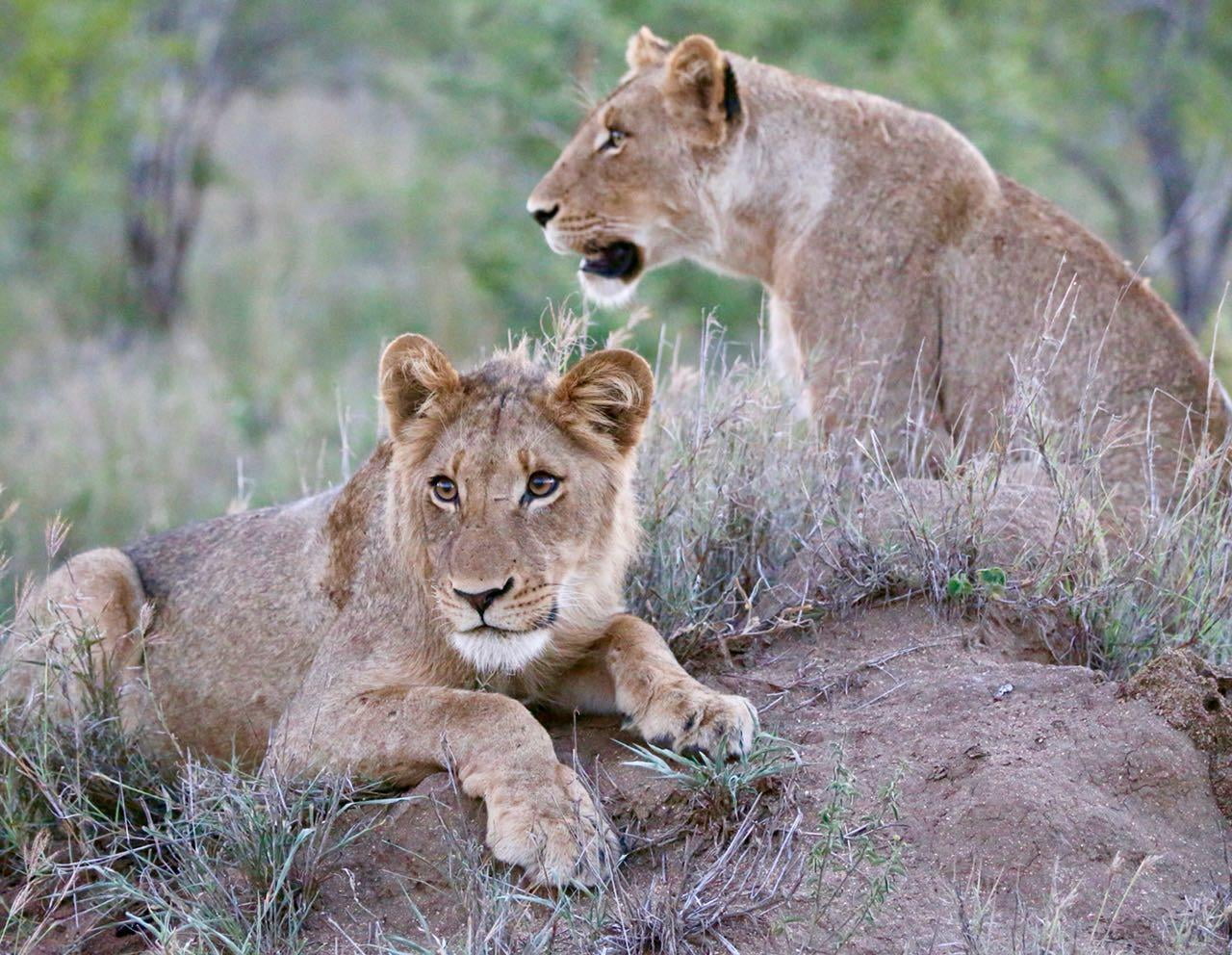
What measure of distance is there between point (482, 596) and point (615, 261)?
3235mm

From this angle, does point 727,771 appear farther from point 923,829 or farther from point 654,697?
point 923,829

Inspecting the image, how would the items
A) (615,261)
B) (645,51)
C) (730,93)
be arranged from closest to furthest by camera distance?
(730,93) → (615,261) → (645,51)

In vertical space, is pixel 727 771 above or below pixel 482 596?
below

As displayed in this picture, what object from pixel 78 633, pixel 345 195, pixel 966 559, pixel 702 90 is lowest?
pixel 345 195

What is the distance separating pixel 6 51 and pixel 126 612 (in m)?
10.8

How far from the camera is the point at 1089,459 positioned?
4.91 meters

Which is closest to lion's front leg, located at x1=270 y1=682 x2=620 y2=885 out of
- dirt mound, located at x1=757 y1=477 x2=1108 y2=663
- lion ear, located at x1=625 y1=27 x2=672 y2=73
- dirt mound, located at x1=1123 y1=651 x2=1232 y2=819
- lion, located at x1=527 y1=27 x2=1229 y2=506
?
dirt mound, located at x1=757 y1=477 x2=1108 y2=663

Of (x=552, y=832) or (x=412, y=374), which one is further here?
(x=412, y=374)

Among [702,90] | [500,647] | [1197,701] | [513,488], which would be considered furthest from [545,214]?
[1197,701]

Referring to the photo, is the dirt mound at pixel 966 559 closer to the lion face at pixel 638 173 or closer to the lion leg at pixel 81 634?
the lion leg at pixel 81 634

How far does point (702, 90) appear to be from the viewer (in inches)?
265

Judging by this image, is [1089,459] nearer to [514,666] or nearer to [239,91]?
[514,666]

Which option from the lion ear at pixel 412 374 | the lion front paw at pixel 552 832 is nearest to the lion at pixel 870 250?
the lion ear at pixel 412 374

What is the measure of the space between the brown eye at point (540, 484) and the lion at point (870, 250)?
1.67 m
